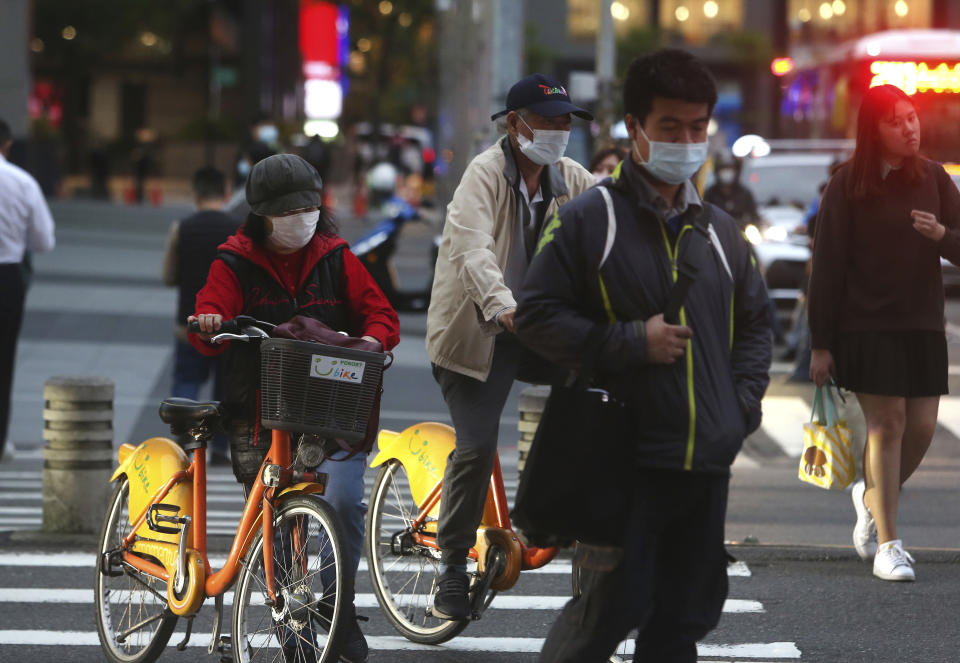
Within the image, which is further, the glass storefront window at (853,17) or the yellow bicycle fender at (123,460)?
the glass storefront window at (853,17)

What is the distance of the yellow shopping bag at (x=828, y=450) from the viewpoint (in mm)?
7004

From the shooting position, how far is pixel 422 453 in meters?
6.05

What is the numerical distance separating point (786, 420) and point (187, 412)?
7795 mm

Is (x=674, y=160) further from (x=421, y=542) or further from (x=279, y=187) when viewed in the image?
(x=421, y=542)

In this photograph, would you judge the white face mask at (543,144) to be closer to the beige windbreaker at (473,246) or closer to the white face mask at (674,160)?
the beige windbreaker at (473,246)

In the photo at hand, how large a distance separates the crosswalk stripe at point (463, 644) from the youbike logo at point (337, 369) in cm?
154

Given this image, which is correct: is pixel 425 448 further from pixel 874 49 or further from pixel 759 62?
pixel 759 62

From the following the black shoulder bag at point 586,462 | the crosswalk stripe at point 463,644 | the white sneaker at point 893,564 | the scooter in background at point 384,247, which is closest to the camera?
the black shoulder bag at point 586,462

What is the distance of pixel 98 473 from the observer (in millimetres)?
7984

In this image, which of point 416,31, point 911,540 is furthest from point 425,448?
point 416,31

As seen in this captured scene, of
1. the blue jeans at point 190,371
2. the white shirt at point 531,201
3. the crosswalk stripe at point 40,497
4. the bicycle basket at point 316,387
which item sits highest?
the white shirt at point 531,201

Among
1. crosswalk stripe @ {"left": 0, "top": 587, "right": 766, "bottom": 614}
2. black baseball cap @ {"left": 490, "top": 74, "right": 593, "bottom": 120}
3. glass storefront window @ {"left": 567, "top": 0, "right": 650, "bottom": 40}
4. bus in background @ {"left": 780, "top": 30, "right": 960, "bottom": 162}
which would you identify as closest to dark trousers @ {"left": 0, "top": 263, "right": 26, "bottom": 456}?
crosswalk stripe @ {"left": 0, "top": 587, "right": 766, "bottom": 614}

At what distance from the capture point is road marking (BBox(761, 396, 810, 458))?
11.5 m

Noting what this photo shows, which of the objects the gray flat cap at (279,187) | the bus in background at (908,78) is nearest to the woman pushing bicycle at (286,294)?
the gray flat cap at (279,187)
